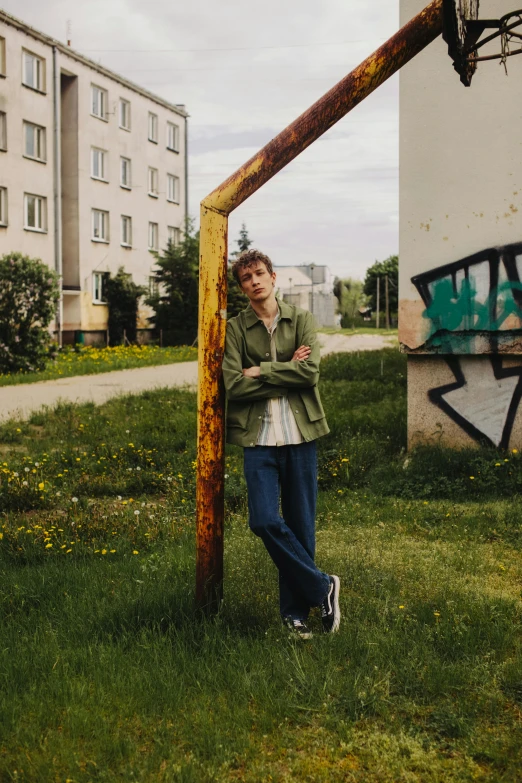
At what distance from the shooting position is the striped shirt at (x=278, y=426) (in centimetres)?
436

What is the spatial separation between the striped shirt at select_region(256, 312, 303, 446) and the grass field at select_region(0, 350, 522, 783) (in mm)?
946

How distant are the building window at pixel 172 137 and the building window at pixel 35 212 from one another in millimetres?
11679

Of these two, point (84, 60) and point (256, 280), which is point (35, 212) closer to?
point (84, 60)

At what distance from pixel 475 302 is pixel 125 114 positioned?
31251 millimetres

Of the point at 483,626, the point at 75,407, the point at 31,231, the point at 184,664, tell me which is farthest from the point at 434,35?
→ the point at 31,231

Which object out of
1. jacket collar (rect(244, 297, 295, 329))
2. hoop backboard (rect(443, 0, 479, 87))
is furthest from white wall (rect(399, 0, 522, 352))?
jacket collar (rect(244, 297, 295, 329))

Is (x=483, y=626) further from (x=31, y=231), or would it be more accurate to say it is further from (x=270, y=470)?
(x=31, y=231)

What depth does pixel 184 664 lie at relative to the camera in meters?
3.95

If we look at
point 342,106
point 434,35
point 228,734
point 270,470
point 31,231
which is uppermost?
point 31,231

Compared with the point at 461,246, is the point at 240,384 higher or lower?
lower

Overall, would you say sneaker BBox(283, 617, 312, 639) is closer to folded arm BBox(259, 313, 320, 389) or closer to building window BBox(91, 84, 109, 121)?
folded arm BBox(259, 313, 320, 389)

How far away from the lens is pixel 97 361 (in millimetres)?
23875

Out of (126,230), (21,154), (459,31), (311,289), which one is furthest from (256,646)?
(311,289)

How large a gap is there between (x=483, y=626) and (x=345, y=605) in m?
0.77
